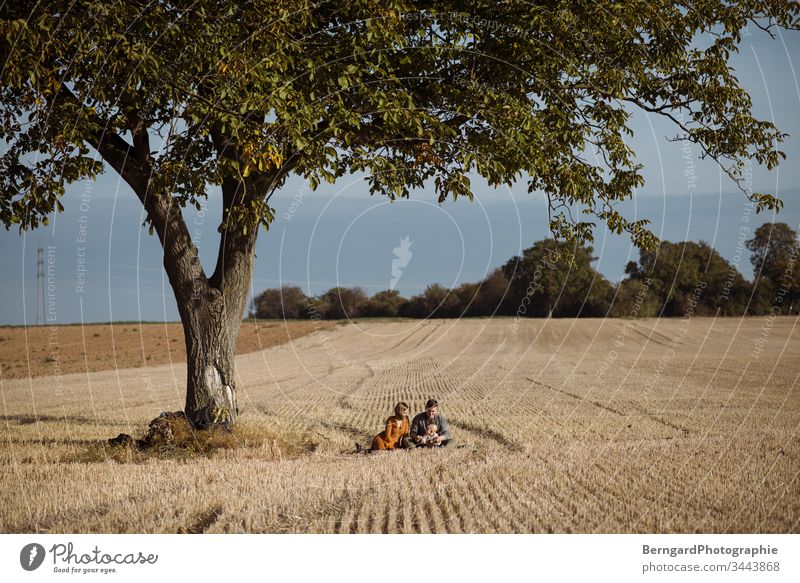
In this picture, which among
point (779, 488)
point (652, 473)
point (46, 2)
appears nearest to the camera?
point (779, 488)

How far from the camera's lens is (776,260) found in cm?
2745

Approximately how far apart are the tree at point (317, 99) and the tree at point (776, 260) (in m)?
9.08

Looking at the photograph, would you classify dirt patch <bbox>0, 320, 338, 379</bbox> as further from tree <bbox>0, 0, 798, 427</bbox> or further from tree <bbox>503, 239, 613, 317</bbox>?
tree <bbox>0, 0, 798, 427</bbox>

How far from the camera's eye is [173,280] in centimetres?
1473

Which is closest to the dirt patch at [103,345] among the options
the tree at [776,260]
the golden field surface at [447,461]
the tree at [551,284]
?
the tree at [551,284]

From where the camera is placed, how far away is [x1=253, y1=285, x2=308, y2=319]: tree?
25.5 meters

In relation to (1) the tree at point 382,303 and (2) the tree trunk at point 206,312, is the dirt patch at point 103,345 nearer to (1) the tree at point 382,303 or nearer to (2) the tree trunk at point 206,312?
(1) the tree at point 382,303

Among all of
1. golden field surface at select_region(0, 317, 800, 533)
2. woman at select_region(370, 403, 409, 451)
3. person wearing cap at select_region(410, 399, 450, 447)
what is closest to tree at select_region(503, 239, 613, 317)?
golden field surface at select_region(0, 317, 800, 533)

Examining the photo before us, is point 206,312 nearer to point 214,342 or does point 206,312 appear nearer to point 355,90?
point 214,342

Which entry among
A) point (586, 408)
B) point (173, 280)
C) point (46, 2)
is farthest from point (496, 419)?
point (46, 2)

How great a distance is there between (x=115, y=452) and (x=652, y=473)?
9.08 m

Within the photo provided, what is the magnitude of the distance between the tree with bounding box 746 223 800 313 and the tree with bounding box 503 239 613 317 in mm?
6239

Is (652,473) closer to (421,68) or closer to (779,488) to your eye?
(779,488)

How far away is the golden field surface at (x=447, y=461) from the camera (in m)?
8.90
